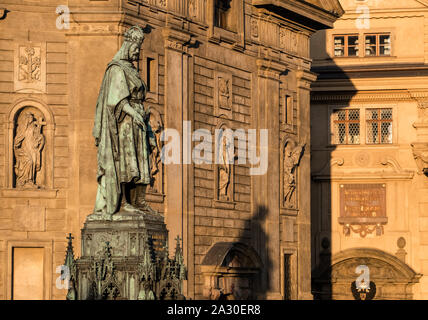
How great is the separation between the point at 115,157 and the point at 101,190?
0.61 metres

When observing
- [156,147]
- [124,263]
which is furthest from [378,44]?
[124,263]

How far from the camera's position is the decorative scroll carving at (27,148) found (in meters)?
37.6

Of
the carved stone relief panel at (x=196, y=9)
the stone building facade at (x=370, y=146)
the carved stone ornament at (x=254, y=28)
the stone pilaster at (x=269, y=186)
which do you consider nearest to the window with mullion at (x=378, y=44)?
the stone building facade at (x=370, y=146)

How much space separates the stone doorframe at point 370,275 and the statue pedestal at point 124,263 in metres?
36.4

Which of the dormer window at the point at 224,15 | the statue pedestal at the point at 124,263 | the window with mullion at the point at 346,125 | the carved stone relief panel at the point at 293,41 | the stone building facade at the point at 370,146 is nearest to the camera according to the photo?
the statue pedestal at the point at 124,263

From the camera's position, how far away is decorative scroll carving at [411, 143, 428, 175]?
56219 millimetres

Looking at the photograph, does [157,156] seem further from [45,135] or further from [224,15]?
[224,15]

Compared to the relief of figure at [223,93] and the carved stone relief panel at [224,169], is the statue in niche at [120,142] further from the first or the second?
the relief of figure at [223,93]

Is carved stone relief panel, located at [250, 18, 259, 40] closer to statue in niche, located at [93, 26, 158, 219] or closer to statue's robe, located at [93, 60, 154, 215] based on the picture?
statue in niche, located at [93, 26, 158, 219]

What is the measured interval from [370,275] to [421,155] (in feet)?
18.8

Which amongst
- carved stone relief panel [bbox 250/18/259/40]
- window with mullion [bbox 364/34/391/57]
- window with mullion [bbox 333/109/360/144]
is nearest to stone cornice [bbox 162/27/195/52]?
carved stone relief panel [bbox 250/18/259/40]

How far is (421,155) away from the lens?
56.3 meters

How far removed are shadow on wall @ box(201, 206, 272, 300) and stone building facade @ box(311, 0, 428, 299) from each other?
10.3 meters

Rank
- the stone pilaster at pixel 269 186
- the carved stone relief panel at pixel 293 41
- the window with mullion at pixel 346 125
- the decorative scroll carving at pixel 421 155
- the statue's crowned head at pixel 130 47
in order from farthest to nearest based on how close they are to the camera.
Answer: the window with mullion at pixel 346 125
the decorative scroll carving at pixel 421 155
the carved stone relief panel at pixel 293 41
the stone pilaster at pixel 269 186
the statue's crowned head at pixel 130 47
